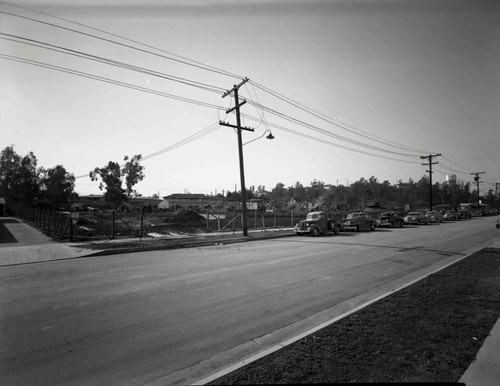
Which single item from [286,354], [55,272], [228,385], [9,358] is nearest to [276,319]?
[286,354]

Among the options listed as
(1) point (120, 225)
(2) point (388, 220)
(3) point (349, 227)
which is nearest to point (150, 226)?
(1) point (120, 225)

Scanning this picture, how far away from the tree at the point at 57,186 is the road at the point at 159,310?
183 feet

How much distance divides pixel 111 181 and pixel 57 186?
408 inches

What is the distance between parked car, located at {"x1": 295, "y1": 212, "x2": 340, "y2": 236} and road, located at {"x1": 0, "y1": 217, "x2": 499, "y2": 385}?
1109 centimetres

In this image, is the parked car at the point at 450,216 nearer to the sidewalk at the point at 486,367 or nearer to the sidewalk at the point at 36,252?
the sidewalk at the point at 486,367

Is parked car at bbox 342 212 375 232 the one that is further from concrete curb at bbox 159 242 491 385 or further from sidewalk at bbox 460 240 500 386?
sidewalk at bbox 460 240 500 386

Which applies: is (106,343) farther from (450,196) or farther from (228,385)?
(450,196)

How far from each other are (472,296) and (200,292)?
5.80 m

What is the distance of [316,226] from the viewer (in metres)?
21.5

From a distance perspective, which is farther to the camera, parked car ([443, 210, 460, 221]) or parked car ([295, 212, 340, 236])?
parked car ([443, 210, 460, 221])

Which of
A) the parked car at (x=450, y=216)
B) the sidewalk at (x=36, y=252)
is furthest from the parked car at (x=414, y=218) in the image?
the sidewalk at (x=36, y=252)

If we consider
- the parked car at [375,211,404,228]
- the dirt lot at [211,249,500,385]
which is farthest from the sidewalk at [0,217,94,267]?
the parked car at [375,211,404,228]

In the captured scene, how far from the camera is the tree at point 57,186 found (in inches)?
2223

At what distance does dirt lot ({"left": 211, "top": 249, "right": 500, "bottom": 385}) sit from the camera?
3.06 metres
